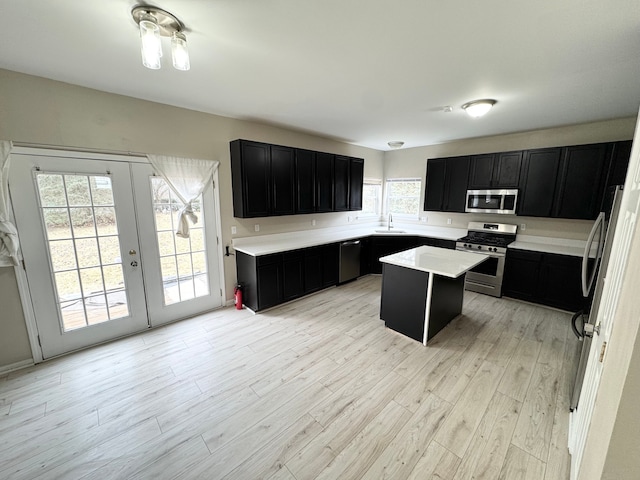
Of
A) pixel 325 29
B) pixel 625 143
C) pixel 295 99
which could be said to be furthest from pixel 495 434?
pixel 625 143

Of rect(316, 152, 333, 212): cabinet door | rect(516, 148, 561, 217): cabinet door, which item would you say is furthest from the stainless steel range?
rect(316, 152, 333, 212): cabinet door

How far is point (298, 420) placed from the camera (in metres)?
1.93

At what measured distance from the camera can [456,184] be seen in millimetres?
4723

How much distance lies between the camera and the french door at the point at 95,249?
2410mm

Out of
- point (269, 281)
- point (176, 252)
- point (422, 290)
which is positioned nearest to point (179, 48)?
point (176, 252)

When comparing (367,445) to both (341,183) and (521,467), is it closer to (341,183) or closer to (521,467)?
(521,467)

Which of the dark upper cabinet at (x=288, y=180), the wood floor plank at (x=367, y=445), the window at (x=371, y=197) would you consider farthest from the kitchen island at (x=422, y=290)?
the window at (x=371, y=197)

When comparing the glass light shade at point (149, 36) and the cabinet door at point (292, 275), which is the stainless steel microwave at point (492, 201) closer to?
the cabinet door at point (292, 275)

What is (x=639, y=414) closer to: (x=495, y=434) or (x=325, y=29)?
(x=495, y=434)

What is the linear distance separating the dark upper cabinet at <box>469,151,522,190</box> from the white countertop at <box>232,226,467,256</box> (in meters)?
1.02

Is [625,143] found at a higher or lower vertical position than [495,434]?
higher

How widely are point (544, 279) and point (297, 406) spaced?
154 inches

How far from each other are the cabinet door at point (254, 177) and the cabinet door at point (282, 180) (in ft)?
0.33

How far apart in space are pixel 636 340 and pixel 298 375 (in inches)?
87.8
